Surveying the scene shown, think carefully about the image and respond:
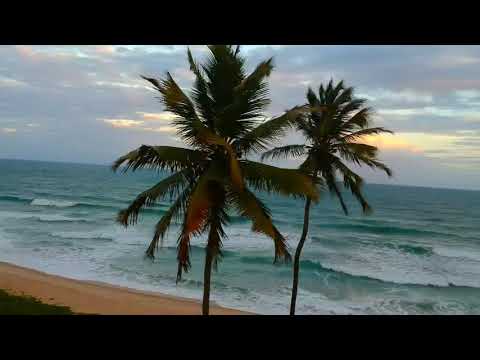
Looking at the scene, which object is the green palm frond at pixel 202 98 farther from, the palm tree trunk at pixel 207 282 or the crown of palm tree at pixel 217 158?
the palm tree trunk at pixel 207 282

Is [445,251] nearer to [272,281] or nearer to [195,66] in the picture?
[272,281]

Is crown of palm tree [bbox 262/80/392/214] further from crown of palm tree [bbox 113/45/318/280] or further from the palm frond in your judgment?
crown of palm tree [bbox 113/45/318/280]

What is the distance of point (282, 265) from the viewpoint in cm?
2677

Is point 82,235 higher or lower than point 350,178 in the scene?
lower

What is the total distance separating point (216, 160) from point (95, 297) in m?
12.7

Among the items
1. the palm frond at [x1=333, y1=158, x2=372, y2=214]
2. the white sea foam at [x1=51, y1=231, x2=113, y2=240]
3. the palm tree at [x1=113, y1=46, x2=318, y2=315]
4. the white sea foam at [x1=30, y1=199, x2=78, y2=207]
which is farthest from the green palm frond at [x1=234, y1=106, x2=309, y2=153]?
the white sea foam at [x1=30, y1=199, x2=78, y2=207]

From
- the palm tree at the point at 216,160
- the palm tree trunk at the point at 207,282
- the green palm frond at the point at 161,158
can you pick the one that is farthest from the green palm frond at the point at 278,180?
the palm tree trunk at the point at 207,282

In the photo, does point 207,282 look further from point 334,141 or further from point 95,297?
point 95,297

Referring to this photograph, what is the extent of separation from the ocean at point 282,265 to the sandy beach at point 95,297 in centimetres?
122

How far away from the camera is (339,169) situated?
11.1 meters

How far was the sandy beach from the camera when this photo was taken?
51.6ft

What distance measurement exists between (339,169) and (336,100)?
1808mm

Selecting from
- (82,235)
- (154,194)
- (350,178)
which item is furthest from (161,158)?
(82,235)
